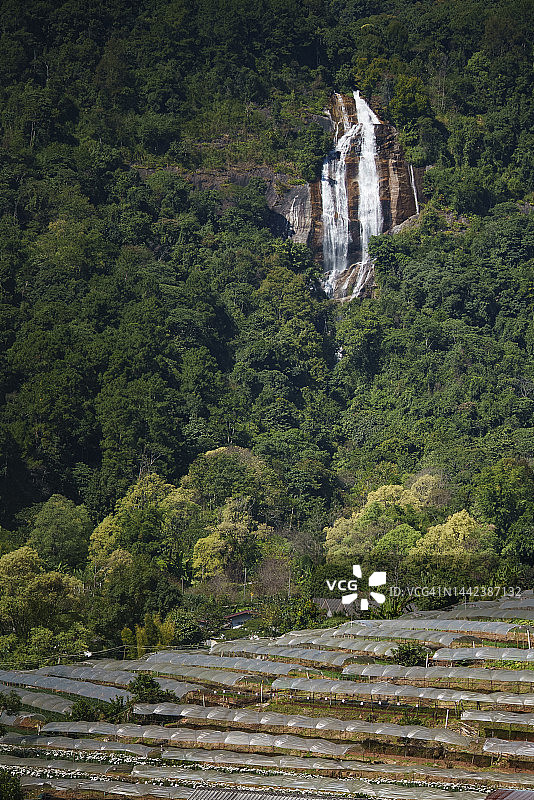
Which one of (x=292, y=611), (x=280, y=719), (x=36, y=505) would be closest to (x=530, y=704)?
(x=280, y=719)

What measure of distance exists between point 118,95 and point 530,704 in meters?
144

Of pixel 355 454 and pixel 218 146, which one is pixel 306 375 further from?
pixel 218 146

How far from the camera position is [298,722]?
4966cm

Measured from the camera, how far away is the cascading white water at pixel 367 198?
171 m

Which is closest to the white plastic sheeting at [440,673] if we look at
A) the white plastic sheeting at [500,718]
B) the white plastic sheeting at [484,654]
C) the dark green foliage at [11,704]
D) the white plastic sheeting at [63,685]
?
the white plastic sheeting at [484,654]

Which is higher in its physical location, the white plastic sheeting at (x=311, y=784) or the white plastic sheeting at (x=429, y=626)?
the white plastic sheeting at (x=429, y=626)

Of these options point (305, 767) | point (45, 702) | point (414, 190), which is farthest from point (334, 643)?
point (414, 190)

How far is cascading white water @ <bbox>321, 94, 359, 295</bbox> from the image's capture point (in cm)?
17275

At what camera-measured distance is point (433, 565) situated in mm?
88500

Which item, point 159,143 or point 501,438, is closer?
point 501,438

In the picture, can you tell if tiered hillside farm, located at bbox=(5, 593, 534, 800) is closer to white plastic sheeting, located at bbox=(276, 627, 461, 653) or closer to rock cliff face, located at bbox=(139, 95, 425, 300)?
white plastic sheeting, located at bbox=(276, 627, 461, 653)

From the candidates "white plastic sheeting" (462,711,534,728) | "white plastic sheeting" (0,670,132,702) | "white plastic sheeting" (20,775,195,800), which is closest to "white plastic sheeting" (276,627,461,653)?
"white plastic sheeting" (0,670,132,702)

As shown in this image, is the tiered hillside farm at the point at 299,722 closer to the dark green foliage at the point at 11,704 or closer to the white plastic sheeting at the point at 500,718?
the white plastic sheeting at the point at 500,718

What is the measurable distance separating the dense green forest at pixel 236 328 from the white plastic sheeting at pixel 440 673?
16.5 meters
